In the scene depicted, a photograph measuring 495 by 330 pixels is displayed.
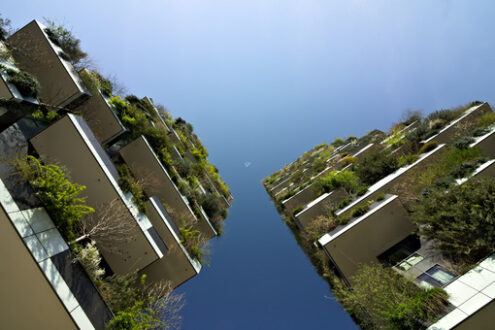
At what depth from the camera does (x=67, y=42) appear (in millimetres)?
16703

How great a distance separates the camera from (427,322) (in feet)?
29.5

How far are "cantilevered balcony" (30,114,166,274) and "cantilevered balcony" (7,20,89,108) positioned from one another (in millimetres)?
3455

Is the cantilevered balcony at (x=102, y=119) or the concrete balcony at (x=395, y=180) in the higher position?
the cantilevered balcony at (x=102, y=119)

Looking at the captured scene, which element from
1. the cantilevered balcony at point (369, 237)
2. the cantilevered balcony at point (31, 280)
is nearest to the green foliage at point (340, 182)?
the cantilevered balcony at point (369, 237)

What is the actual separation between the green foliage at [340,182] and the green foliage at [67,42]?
2151 cm

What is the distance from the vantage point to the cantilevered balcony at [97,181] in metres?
12.1

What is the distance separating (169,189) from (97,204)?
5.40m

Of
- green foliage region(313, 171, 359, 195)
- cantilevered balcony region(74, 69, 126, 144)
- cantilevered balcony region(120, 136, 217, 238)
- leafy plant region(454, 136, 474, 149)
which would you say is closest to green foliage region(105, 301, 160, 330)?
cantilevered balcony region(120, 136, 217, 238)

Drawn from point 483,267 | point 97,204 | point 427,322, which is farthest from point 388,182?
point 97,204

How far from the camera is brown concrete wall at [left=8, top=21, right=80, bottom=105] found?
14.6 metres

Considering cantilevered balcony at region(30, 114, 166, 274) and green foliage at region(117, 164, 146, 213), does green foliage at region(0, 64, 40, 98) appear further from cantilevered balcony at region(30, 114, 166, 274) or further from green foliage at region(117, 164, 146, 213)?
green foliage at region(117, 164, 146, 213)

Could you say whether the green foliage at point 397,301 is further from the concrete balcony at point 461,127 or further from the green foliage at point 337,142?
the green foliage at point 337,142

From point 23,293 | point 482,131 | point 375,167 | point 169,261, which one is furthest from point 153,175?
point 482,131

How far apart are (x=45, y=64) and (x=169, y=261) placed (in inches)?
564
